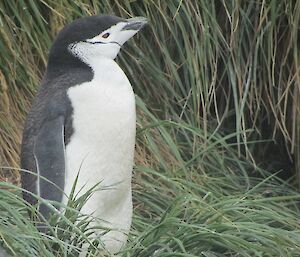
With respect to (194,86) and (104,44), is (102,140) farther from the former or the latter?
(194,86)

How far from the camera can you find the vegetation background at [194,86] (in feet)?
15.2

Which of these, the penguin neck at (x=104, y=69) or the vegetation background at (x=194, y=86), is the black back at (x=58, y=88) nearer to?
the penguin neck at (x=104, y=69)

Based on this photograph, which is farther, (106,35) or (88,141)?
(106,35)

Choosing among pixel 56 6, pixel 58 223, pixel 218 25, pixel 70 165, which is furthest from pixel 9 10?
pixel 58 223

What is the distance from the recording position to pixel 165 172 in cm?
469

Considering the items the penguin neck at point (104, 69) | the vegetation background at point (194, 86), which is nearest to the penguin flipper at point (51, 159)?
the penguin neck at point (104, 69)

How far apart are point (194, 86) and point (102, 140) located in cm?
125

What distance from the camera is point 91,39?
3830 millimetres

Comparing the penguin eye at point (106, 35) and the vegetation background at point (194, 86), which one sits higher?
the penguin eye at point (106, 35)

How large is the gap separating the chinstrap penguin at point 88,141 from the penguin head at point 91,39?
0.03m

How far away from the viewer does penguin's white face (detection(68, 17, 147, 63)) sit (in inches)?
150

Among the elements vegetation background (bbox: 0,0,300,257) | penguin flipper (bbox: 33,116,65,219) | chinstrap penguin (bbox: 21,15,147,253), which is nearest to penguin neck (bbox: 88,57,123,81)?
chinstrap penguin (bbox: 21,15,147,253)

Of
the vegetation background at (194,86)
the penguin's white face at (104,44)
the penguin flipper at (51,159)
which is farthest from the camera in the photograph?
the vegetation background at (194,86)

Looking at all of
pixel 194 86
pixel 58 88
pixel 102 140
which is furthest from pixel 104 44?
pixel 194 86
